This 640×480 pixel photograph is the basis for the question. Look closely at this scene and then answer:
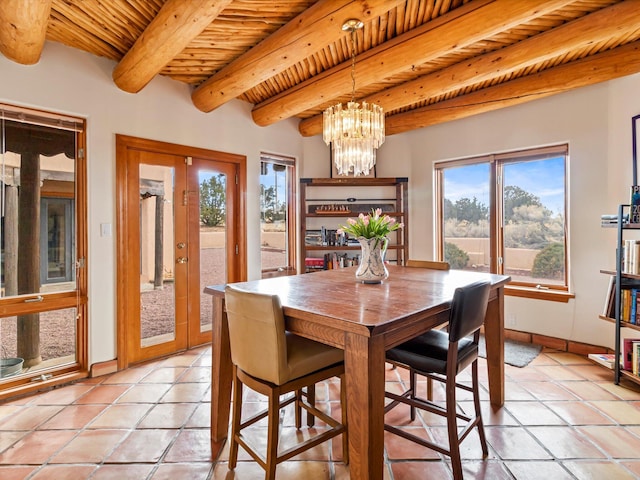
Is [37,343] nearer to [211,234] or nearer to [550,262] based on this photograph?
[211,234]

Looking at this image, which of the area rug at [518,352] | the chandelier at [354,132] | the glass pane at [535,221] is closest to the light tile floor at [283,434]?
the area rug at [518,352]

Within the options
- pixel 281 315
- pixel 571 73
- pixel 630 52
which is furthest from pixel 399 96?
pixel 281 315

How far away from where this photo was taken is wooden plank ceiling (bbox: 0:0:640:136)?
2209mm

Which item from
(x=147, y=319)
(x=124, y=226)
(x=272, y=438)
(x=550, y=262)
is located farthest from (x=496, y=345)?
(x=124, y=226)

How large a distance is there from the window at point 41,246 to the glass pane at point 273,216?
1951mm

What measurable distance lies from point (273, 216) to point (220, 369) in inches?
108

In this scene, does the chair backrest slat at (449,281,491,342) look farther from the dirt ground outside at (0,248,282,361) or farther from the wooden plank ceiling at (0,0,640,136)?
the dirt ground outside at (0,248,282,361)

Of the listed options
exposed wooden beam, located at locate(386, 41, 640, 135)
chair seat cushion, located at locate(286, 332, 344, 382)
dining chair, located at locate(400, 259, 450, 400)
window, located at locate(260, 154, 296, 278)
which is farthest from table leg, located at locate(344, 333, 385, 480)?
exposed wooden beam, located at locate(386, 41, 640, 135)

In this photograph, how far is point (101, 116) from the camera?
3.01 m

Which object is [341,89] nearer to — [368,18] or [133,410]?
[368,18]

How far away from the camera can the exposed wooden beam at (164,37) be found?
6.82ft

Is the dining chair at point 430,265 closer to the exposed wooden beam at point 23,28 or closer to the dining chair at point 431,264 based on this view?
the dining chair at point 431,264

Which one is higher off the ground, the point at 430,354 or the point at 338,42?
the point at 338,42

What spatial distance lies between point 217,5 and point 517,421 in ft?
10.5
